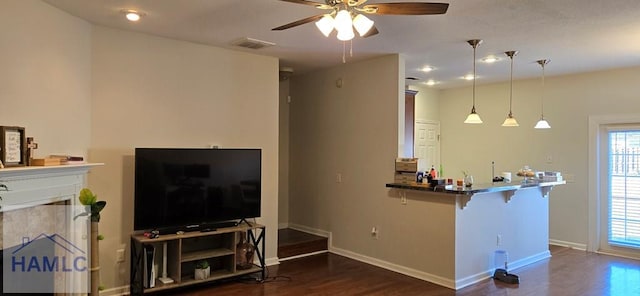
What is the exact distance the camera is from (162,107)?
423cm

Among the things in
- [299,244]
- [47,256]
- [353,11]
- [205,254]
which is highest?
[353,11]

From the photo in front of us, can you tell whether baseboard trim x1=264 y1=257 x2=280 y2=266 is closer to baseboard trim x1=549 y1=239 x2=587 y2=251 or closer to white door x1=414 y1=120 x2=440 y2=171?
white door x1=414 y1=120 x2=440 y2=171

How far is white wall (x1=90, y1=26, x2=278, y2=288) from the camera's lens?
3.90 meters

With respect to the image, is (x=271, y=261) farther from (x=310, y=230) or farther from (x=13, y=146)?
(x=13, y=146)

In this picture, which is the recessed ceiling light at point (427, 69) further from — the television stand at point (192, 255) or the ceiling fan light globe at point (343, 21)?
the ceiling fan light globe at point (343, 21)

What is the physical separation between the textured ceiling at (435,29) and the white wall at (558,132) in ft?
1.49

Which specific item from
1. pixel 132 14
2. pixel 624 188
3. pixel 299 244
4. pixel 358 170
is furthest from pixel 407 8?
pixel 624 188

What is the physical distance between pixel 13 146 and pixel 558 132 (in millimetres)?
6496

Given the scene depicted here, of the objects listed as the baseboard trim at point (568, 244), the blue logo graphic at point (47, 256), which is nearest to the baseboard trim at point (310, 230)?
the blue logo graphic at point (47, 256)

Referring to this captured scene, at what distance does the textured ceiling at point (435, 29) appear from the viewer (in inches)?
128

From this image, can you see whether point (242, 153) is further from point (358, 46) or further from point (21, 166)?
point (21, 166)

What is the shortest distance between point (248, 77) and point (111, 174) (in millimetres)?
1784

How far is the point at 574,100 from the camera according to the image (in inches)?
239

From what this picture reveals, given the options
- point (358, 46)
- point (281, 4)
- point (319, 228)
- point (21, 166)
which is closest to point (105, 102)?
point (21, 166)
